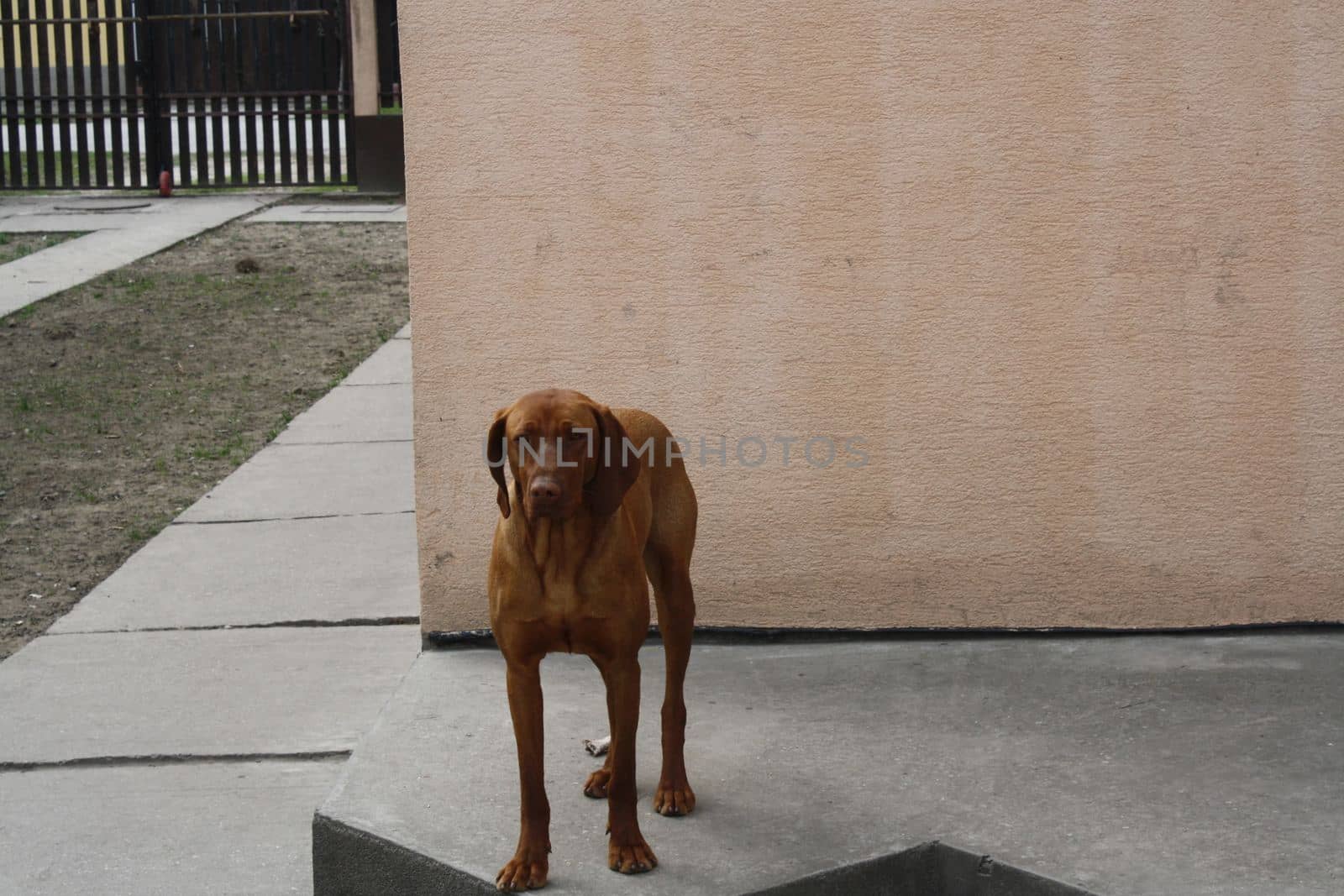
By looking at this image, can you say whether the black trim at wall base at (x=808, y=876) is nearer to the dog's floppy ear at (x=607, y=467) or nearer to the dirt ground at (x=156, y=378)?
the dog's floppy ear at (x=607, y=467)

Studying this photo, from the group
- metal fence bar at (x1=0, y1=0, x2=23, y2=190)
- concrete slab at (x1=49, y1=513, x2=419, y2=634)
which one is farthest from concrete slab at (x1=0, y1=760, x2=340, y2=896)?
metal fence bar at (x1=0, y1=0, x2=23, y2=190)

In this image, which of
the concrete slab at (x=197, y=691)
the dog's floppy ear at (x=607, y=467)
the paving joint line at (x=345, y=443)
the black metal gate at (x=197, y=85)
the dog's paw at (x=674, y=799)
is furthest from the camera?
the black metal gate at (x=197, y=85)

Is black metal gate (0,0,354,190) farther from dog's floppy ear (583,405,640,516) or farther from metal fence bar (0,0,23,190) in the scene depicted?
dog's floppy ear (583,405,640,516)

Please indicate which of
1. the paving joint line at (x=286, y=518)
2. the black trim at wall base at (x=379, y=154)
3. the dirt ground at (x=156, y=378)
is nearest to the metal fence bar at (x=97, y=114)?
the black trim at wall base at (x=379, y=154)

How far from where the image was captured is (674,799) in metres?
3.74

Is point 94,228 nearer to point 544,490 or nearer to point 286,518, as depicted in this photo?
point 286,518

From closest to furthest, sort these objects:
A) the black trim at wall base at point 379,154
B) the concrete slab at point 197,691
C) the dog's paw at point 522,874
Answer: the dog's paw at point 522,874
the concrete slab at point 197,691
the black trim at wall base at point 379,154

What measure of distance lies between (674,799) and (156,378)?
6.61 metres

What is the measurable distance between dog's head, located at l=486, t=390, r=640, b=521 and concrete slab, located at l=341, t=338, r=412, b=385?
5.94m

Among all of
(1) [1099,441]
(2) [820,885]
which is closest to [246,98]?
(1) [1099,441]

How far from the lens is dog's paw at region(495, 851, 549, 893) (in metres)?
3.37

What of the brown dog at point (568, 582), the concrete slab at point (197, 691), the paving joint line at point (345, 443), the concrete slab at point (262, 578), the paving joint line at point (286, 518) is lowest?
the concrete slab at point (197, 691)

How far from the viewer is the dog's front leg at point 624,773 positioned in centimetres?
341

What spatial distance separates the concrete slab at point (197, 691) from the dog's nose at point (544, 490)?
5.93 feet
